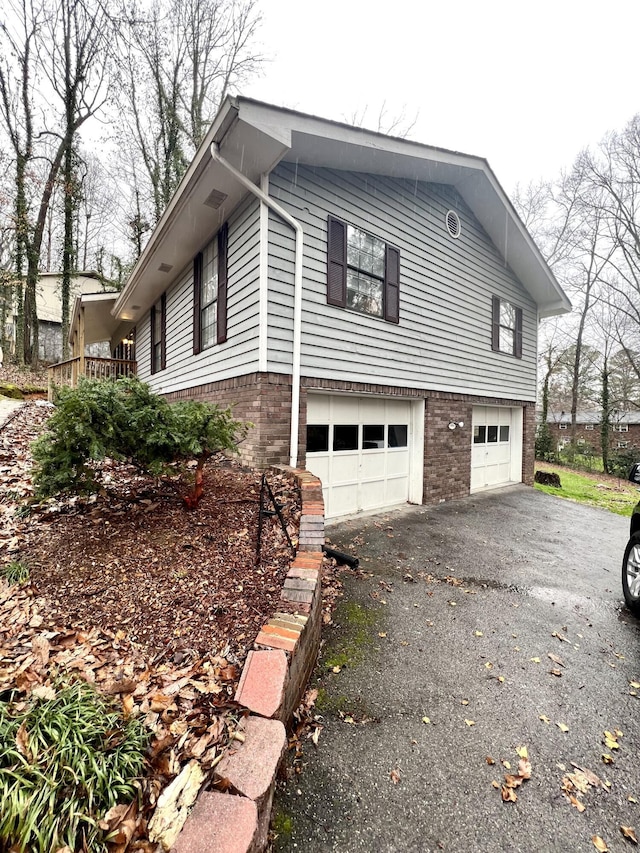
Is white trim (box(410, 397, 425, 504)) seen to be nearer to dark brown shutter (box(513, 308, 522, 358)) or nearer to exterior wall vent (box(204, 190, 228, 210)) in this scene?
dark brown shutter (box(513, 308, 522, 358))

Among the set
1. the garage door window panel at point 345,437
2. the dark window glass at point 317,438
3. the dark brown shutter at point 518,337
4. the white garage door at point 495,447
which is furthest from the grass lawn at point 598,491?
the dark window glass at point 317,438

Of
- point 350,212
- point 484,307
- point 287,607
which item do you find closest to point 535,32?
point 484,307

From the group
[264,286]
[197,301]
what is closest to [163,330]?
[197,301]

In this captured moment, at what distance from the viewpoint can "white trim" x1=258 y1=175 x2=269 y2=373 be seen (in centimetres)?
468

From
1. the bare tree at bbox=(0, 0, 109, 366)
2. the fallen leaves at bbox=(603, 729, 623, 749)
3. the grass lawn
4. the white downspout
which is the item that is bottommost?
the grass lawn

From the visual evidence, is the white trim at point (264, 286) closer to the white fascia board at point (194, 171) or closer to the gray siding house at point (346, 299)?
→ the gray siding house at point (346, 299)

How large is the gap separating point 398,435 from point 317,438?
195cm

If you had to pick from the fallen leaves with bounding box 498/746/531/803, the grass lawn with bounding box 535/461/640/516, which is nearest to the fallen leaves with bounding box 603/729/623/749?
the fallen leaves with bounding box 498/746/531/803

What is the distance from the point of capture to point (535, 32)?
11500mm

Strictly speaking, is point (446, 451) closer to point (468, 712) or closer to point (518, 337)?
point (518, 337)

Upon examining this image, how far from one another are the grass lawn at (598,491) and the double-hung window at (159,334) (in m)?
10.1

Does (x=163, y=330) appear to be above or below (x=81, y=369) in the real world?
above

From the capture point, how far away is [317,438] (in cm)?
554

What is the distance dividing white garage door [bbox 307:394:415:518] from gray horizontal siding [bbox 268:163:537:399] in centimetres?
50
